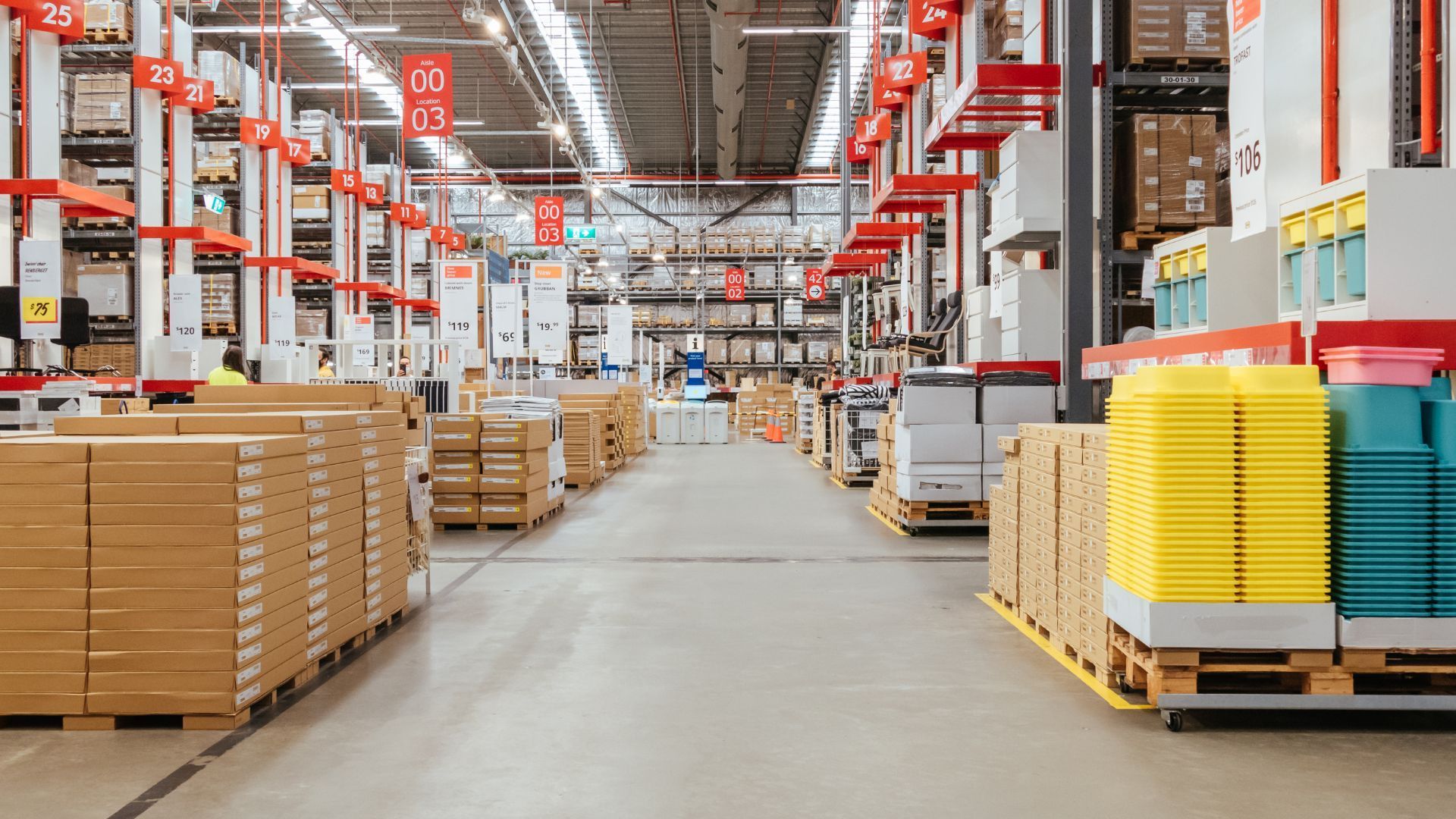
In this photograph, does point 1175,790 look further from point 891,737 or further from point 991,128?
point 991,128

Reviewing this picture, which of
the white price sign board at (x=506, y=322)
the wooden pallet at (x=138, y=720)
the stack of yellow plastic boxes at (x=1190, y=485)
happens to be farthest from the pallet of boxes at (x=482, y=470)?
the stack of yellow plastic boxes at (x=1190, y=485)

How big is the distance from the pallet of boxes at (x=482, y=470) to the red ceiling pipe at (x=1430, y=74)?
7.47 metres

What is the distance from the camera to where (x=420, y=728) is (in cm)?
400

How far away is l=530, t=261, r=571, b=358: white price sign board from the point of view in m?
14.5

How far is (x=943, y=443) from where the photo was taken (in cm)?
919

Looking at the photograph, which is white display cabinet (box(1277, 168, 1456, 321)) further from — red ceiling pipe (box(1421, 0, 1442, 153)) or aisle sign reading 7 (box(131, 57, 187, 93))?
aisle sign reading 7 (box(131, 57, 187, 93))

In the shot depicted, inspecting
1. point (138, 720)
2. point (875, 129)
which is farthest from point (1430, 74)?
point (875, 129)

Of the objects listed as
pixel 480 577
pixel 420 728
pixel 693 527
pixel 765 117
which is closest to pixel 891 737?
pixel 420 728

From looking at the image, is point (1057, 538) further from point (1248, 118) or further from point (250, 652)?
point (250, 652)

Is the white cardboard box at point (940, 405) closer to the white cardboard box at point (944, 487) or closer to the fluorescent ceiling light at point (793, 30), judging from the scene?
the white cardboard box at point (944, 487)

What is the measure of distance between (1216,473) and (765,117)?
26.0 metres

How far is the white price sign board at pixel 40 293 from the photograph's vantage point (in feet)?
27.6

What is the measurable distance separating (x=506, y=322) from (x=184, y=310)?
13.9 ft

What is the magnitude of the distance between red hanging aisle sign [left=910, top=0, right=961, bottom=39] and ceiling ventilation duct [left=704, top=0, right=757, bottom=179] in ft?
15.9
